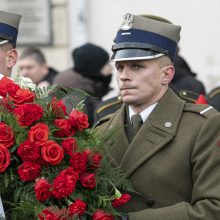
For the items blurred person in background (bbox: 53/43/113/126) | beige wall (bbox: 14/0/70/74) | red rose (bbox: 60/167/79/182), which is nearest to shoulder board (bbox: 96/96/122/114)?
blurred person in background (bbox: 53/43/113/126)

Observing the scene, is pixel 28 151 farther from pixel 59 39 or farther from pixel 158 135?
pixel 59 39

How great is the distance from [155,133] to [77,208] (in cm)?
65

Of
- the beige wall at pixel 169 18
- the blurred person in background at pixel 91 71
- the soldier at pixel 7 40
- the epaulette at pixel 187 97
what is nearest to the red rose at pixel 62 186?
the soldier at pixel 7 40

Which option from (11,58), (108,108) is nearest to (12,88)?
(11,58)

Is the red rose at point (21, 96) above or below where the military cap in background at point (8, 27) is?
below

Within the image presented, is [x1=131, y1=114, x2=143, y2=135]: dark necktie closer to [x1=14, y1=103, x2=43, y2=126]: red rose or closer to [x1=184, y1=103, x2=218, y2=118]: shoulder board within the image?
[x1=184, y1=103, x2=218, y2=118]: shoulder board

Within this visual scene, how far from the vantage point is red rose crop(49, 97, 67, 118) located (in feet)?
13.6

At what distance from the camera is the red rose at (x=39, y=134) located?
3977mm

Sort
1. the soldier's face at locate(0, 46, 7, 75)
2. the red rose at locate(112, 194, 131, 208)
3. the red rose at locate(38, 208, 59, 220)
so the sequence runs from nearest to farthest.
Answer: the red rose at locate(38, 208, 59, 220) < the red rose at locate(112, 194, 131, 208) < the soldier's face at locate(0, 46, 7, 75)

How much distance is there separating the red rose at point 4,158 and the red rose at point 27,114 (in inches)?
5.8

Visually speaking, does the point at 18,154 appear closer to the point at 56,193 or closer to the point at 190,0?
the point at 56,193

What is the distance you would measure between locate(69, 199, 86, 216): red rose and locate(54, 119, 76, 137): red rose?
12.5 inches

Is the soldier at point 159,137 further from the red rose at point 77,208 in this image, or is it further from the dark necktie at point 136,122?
the red rose at point 77,208

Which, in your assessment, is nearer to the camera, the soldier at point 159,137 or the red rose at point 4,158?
the red rose at point 4,158
